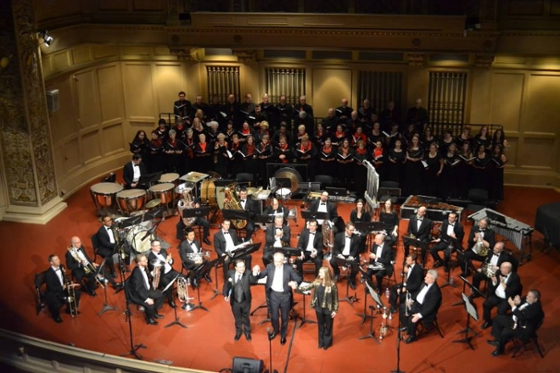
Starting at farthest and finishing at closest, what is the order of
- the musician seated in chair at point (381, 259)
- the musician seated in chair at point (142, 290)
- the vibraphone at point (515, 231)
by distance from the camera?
the vibraphone at point (515, 231), the musician seated in chair at point (381, 259), the musician seated in chair at point (142, 290)

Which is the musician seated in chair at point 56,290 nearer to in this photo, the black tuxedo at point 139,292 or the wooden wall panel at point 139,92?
the black tuxedo at point 139,292

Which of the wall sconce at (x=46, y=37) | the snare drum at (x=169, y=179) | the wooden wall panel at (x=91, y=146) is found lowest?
the snare drum at (x=169, y=179)

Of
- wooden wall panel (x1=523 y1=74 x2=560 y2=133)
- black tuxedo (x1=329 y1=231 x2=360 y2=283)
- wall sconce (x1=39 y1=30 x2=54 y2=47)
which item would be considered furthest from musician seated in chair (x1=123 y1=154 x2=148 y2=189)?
wooden wall panel (x1=523 y1=74 x2=560 y2=133)

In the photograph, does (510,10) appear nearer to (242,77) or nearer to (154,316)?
(242,77)

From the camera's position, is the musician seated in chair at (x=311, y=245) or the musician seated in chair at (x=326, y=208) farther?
the musician seated in chair at (x=326, y=208)

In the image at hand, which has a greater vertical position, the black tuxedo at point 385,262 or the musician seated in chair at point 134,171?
the musician seated in chair at point 134,171

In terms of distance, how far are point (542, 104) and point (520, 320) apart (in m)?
8.54

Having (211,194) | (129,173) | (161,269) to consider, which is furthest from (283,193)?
(161,269)

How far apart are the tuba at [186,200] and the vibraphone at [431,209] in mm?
4519

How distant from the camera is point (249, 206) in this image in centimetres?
1530

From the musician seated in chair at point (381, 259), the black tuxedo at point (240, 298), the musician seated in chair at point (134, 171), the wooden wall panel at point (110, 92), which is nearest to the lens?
the black tuxedo at point (240, 298)

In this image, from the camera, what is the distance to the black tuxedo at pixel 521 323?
35.1 feet

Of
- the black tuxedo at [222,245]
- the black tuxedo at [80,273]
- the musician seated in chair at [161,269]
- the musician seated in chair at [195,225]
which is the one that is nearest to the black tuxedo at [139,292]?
the musician seated in chair at [161,269]

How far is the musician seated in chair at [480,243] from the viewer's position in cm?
1307
